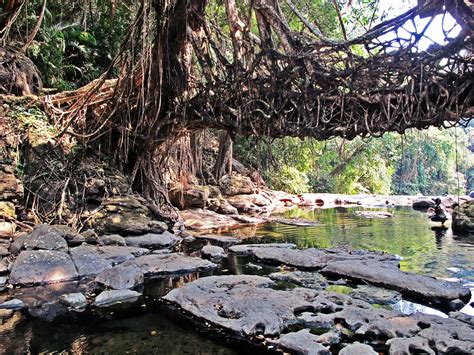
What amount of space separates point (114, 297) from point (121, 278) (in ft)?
1.20

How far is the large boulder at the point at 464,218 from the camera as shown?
284 inches

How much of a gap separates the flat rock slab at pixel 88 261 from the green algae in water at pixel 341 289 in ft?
7.25

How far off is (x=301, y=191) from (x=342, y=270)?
1194 centimetres

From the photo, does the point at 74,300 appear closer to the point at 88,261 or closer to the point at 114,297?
the point at 114,297

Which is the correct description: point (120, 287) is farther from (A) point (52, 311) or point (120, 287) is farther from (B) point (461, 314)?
(B) point (461, 314)

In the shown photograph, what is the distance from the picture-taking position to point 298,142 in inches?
528

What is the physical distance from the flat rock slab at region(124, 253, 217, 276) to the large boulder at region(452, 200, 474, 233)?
5.08 metres

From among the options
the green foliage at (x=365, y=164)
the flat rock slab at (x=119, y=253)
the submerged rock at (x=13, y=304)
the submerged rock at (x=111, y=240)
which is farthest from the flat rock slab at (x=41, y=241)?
the green foliage at (x=365, y=164)

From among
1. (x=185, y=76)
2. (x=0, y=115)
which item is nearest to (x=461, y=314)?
(x=185, y=76)

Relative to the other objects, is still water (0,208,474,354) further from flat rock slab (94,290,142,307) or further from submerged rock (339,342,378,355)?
submerged rock (339,342,378,355)

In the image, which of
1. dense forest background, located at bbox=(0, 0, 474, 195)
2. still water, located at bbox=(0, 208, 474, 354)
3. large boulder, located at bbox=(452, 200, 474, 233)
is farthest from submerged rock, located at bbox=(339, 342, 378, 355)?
large boulder, located at bbox=(452, 200, 474, 233)

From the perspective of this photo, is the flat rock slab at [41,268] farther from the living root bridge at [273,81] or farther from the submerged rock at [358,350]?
the submerged rock at [358,350]

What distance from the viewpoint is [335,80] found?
4242 mm

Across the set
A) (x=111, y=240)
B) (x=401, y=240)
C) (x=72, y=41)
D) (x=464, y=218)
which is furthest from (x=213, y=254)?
(x=72, y=41)
